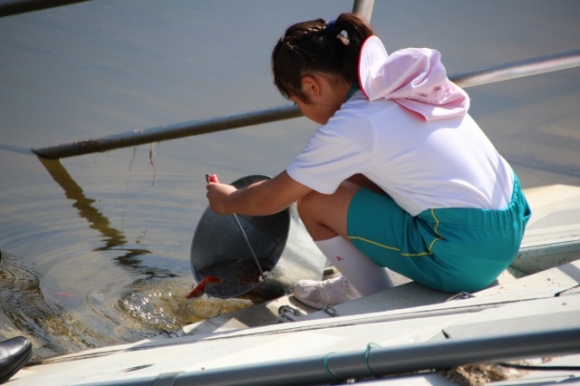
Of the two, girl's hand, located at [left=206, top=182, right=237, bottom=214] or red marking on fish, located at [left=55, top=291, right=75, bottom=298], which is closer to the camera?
girl's hand, located at [left=206, top=182, right=237, bottom=214]

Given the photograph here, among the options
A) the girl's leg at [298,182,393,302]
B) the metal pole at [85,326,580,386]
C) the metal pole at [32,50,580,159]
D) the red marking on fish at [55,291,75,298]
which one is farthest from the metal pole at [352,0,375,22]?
the metal pole at [85,326,580,386]

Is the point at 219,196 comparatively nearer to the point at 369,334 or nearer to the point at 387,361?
the point at 369,334

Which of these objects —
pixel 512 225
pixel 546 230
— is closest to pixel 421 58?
pixel 512 225

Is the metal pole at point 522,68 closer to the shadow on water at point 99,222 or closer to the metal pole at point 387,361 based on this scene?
the shadow on water at point 99,222

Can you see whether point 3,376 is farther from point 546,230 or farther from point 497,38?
point 497,38

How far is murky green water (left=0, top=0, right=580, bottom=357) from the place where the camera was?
3.32m

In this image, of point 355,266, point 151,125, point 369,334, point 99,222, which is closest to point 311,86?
point 355,266

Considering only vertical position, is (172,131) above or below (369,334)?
above

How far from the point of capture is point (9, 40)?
5.94 m

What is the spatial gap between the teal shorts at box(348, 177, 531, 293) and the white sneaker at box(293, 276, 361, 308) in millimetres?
259

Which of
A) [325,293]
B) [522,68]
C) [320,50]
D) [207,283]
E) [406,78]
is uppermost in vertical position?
[320,50]

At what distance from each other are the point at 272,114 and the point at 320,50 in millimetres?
1114

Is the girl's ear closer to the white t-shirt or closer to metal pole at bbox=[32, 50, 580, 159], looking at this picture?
the white t-shirt

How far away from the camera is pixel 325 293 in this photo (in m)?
2.91
